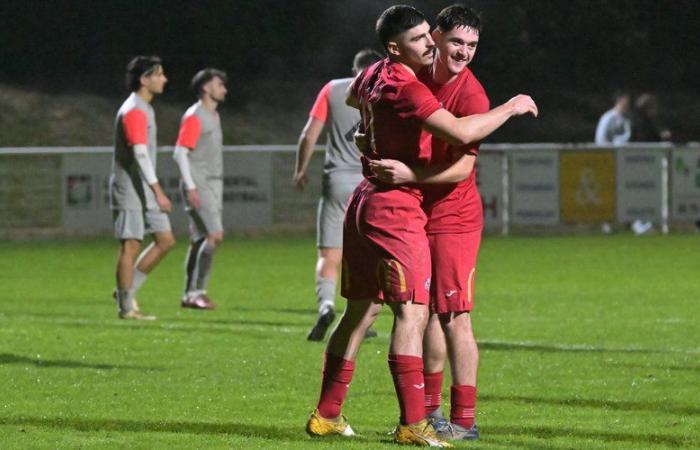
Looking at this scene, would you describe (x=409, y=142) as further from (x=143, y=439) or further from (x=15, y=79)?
(x=15, y=79)

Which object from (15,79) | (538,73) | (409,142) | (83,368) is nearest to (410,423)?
(409,142)

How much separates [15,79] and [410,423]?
3813 cm

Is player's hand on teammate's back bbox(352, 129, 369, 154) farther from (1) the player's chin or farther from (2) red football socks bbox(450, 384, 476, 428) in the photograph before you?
(2) red football socks bbox(450, 384, 476, 428)

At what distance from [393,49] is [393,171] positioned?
50 centimetres

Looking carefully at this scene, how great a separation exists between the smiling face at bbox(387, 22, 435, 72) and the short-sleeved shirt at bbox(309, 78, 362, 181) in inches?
191

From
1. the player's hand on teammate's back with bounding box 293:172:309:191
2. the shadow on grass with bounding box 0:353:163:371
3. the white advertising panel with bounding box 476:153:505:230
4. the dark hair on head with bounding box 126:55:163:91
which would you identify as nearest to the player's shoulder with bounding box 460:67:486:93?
the shadow on grass with bounding box 0:353:163:371

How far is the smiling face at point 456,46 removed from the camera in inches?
282

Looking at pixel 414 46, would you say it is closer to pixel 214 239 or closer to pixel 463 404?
pixel 463 404

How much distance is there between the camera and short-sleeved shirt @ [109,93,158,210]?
13.5 metres

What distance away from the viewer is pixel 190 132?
49.0 ft

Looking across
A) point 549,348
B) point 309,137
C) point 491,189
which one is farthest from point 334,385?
point 491,189

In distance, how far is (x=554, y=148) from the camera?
1036 inches

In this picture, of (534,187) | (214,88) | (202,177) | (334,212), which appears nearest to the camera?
(334,212)

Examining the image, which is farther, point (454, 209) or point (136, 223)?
point (136, 223)
